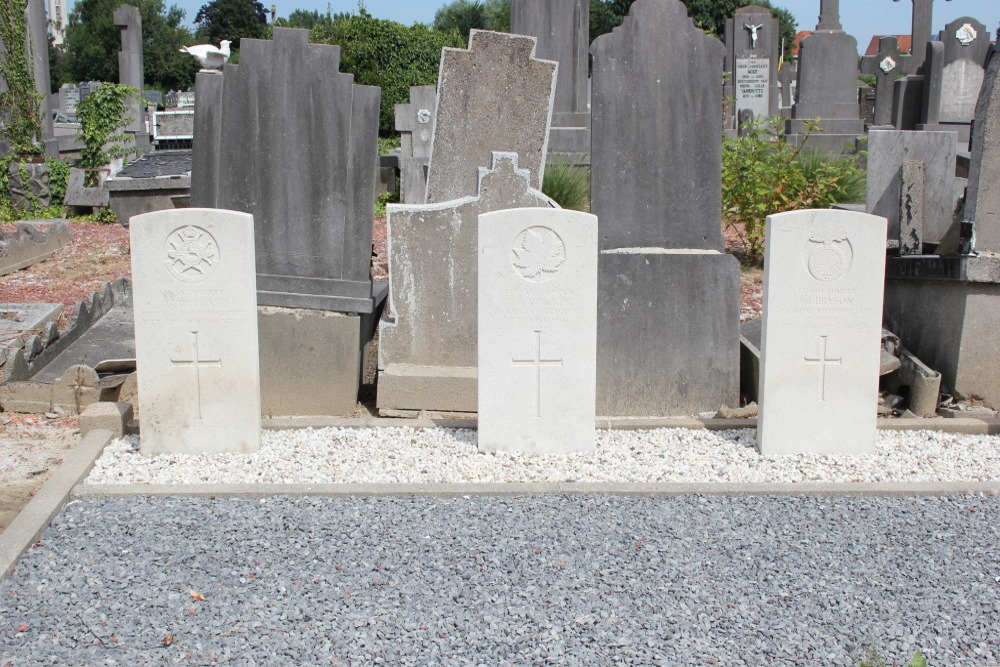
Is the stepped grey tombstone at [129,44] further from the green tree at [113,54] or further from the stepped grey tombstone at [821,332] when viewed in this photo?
the green tree at [113,54]

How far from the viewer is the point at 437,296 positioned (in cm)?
558

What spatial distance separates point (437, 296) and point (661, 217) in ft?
4.62

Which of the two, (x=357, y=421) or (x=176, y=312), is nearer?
(x=176, y=312)

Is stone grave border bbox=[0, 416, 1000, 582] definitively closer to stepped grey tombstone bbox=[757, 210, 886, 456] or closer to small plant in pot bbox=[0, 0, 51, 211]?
stepped grey tombstone bbox=[757, 210, 886, 456]

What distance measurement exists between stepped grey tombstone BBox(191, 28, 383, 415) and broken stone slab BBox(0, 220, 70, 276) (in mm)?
5480

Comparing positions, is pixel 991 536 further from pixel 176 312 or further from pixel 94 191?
pixel 94 191

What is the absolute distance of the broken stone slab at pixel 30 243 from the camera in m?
9.96

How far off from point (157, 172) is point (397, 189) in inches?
164

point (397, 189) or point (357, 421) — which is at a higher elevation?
point (397, 189)

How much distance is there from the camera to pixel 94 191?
1410 cm

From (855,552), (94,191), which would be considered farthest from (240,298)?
(94,191)

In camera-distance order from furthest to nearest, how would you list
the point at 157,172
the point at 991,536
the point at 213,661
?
the point at 157,172, the point at 991,536, the point at 213,661

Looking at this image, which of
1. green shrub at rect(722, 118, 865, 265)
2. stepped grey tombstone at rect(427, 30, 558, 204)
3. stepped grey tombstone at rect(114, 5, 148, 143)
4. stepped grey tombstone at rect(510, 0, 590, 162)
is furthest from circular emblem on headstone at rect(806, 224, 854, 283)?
stepped grey tombstone at rect(114, 5, 148, 143)

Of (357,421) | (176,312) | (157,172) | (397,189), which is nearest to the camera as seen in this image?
(176,312)
